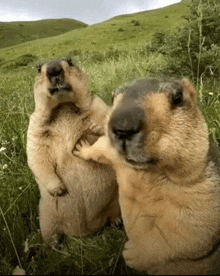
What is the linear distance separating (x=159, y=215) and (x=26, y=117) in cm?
377

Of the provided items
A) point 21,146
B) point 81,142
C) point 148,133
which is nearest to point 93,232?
A: point 81,142

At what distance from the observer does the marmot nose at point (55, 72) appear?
2928 mm

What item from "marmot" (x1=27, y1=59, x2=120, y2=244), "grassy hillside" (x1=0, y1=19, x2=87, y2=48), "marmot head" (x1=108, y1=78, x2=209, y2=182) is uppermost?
"marmot head" (x1=108, y1=78, x2=209, y2=182)

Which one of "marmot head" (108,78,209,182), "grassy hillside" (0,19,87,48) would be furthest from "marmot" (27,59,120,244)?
"grassy hillside" (0,19,87,48)

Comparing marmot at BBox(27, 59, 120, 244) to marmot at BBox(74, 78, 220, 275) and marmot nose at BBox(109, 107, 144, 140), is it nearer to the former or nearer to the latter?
marmot at BBox(74, 78, 220, 275)

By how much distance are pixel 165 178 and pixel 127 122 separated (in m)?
0.56

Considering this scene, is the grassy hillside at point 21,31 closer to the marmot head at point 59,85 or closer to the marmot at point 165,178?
the marmot head at point 59,85

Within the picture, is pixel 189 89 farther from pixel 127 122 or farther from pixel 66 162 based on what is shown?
pixel 66 162

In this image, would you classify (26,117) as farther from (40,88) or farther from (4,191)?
(40,88)

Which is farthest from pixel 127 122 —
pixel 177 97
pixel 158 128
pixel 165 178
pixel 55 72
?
pixel 55 72

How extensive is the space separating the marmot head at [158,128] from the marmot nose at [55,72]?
94 centimetres

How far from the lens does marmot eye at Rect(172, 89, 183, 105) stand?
2.06 metres

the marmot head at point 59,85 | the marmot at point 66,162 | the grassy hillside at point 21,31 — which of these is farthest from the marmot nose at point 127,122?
the grassy hillside at point 21,31

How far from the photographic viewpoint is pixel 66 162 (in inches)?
116
